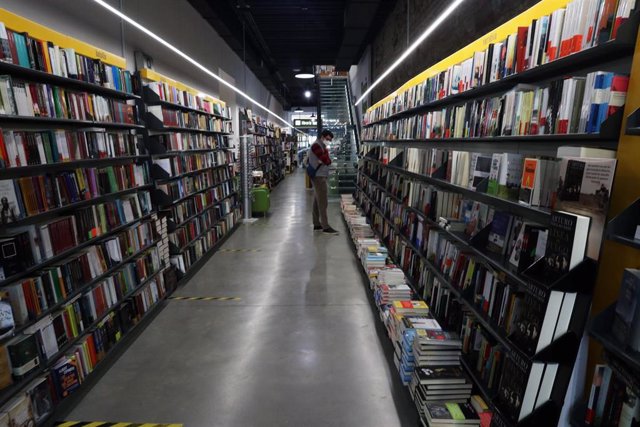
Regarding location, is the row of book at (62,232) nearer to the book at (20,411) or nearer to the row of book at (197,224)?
the book at (20,411)

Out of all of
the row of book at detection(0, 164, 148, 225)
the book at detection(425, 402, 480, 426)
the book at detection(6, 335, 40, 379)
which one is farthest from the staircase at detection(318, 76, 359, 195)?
Result: the book at detection(6, 335, 40, 379)

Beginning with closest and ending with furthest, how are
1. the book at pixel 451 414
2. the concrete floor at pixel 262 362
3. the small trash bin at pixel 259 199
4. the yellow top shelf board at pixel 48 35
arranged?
the book at pixel 451 414, the yellow top shelf board at pixel 48 35, the concrete floor at pixel 262 362, the small trash bin at pixel 259 199

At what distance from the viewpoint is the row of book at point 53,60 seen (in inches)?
87.1

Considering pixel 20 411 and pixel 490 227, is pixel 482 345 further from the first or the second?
pixel 20 411

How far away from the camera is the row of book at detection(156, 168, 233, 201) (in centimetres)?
Answer: 468

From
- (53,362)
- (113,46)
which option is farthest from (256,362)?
(113,46)

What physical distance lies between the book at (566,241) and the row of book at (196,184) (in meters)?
3.93

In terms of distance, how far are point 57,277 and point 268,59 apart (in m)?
11.1

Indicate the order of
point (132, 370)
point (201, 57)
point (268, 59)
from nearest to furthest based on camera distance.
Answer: point (132, 370) < point (201, 57) < point (268, 59)

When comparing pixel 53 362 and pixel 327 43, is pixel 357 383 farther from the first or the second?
pixel 327 43

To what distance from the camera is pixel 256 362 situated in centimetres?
308

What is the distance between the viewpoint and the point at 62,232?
2.65m

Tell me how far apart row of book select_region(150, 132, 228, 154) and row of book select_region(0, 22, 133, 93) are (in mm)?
1019

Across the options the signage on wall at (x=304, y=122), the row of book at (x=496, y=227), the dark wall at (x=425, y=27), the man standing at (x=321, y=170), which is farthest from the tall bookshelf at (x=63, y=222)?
the signage on wall at (x=304, y=122)
